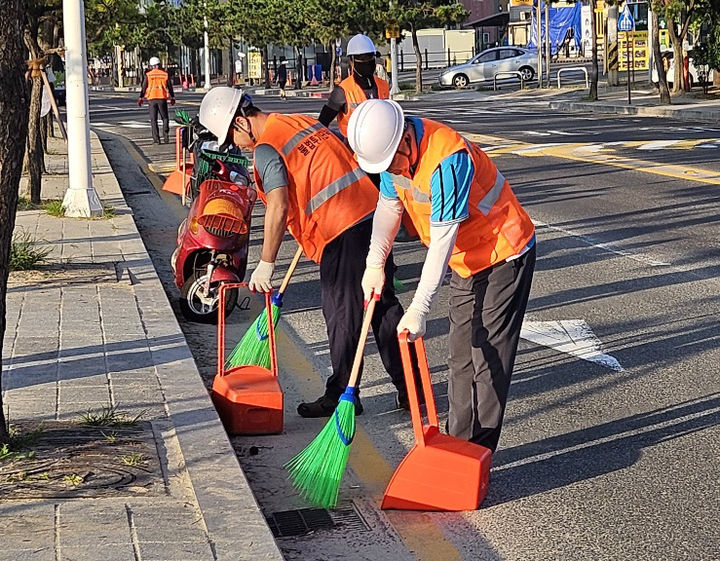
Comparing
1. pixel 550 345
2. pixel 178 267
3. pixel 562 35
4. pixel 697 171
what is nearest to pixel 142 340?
pixel 178 267

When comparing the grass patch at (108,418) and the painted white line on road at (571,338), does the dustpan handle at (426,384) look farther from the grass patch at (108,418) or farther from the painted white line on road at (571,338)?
the painted white line on road at (571,338)

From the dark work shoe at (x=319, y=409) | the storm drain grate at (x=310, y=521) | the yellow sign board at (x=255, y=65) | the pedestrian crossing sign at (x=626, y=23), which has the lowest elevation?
the storm drain grate at (x=310, y=521)

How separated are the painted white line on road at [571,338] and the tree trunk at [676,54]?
26.0 metres

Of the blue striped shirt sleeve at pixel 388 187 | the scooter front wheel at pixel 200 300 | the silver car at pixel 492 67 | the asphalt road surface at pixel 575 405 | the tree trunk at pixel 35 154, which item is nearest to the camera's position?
the asphalt road surface at pixel 575 405

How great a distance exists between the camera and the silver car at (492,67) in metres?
52.5

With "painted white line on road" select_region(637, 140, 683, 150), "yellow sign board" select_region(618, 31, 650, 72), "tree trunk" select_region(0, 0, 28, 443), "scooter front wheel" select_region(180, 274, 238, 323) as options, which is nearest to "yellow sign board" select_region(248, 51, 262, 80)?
"yellow sign board" select_region(618, 31, 650, 72)

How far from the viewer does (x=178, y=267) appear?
9070mm

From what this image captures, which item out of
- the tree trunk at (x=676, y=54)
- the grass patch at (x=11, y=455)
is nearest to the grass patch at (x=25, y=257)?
the grass patch at (x=11, y=455)

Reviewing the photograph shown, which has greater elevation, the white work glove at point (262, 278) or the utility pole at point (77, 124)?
the utility pole at point (77, 124)

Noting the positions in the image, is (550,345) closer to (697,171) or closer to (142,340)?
(142,340)

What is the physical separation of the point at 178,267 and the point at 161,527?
4.63 metres

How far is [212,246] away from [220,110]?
2.66m

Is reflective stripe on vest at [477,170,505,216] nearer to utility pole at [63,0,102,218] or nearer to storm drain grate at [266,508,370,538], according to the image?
storm drain grate at [266,508,370,538]

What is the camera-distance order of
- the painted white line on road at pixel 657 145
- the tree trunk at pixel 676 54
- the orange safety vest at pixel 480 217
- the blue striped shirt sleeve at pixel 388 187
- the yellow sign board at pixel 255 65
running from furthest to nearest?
the yellow sign board at pixel 255 65, the tree trunk at pixel 676 54, the painted white line on road at pixel 657 145, the blue striped shirt sleeve at pixel 388 187, the orange safety vest at pixel 480 217
